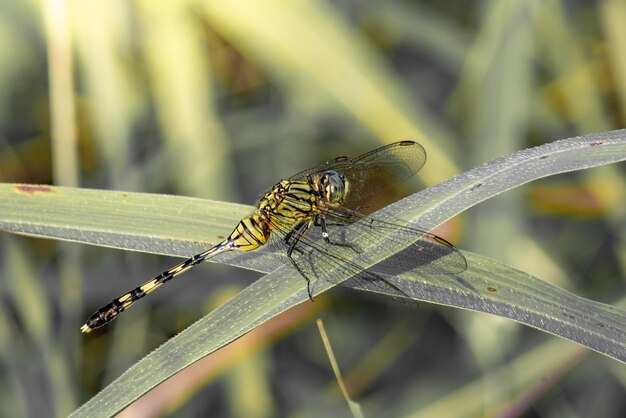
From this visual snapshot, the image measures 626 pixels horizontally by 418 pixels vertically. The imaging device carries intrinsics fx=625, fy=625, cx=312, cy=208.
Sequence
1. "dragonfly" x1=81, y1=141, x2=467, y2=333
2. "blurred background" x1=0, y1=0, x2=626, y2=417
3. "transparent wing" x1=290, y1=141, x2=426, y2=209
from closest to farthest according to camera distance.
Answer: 1. "dragonfly" x1=81, y1=141, x2=467, y2=333
2. "blurred background" x1=0, y1=0, x2=626, y2=417
3. "transparent wing" x1=290, y1=141, x2=426, y2=209

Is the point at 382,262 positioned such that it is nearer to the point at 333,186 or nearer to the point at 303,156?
the point at 333,186

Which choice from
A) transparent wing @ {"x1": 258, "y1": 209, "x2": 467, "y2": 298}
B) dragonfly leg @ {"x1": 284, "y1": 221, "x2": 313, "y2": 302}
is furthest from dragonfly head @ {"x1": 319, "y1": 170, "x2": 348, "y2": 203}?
transparent wing @ {"x1": 258, "y1": 209, "x2": 467, "y2": 298}

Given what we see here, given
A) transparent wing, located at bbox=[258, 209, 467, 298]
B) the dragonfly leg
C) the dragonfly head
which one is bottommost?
transparent wing, located at bbox=[258, 209, 467, 298]

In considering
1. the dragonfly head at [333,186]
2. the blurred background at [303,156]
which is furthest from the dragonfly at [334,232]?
the blurred background at [303,156]

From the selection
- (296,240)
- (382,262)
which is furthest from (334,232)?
(382,262)

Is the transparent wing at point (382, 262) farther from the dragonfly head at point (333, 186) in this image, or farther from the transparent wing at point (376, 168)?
the transparent wing at point (376, 168)

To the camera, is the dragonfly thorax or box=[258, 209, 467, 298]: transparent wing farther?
the dragonfly thorax

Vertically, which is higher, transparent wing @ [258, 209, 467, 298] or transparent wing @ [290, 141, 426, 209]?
transparent wing @ [290, 141, 426, 209]

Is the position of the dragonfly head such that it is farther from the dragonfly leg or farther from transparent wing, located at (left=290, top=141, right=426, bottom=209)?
the dragonfly leg
